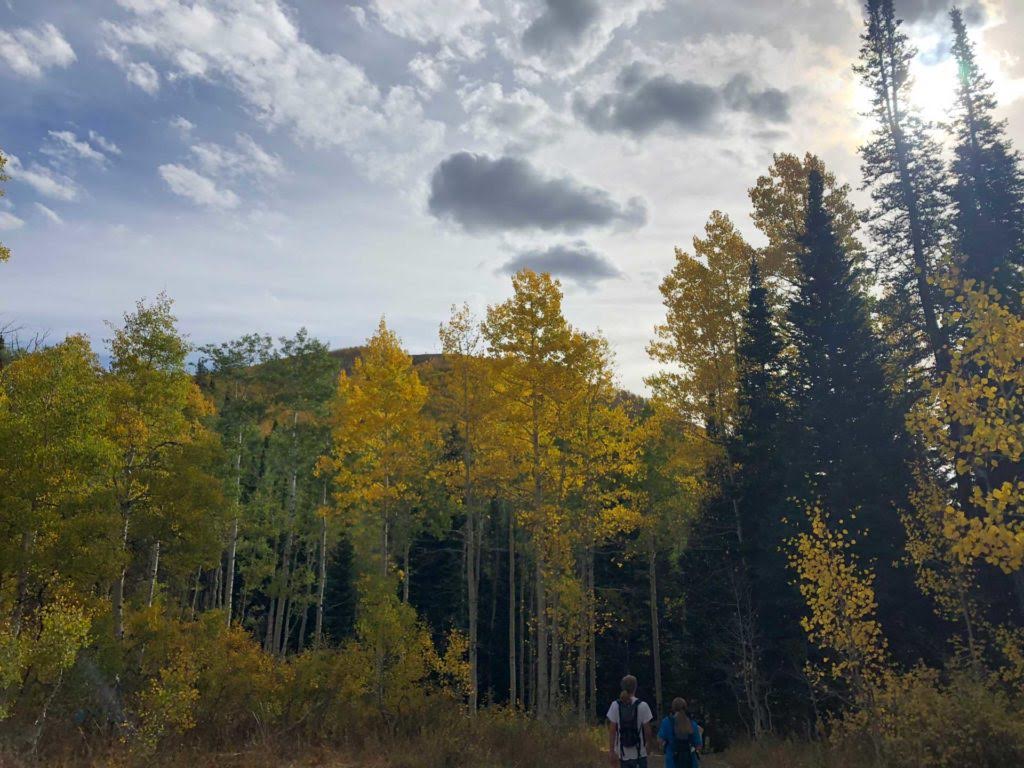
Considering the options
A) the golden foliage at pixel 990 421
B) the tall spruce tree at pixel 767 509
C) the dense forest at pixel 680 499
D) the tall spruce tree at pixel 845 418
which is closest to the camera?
the golden foliage at pixel 990 421

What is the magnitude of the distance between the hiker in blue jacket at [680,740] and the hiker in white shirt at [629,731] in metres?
0.72

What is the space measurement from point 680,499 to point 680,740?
17.4 m

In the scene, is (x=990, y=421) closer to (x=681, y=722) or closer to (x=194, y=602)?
(x=681, y=722)

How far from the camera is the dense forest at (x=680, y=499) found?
42.9 feet

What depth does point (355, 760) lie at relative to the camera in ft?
43.6

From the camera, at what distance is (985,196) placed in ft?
67.6

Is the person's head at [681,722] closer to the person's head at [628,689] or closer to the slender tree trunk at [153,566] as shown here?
the person's head at [628,689]

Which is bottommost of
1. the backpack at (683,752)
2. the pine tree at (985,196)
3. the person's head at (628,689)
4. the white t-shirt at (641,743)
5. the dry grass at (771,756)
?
the dry grass at (771,756)

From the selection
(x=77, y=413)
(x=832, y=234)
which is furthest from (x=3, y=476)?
(x=832, y=234)

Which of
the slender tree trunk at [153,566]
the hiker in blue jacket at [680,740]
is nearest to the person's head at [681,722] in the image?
the hiker in blue jacket at [680,740]

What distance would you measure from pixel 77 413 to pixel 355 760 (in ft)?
31.1

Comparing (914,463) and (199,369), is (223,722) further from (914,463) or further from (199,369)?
(199,369)

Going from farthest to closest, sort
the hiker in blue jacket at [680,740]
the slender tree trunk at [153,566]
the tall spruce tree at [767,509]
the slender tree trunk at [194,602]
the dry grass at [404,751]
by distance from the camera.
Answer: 1. the slender tree trunk at [194,602]
2. the slender tree trunk at [153,566]
3. the tall spruce tree at [767,509]
4. the dry grass at [404,751]
5. the hiker in blue jacket at [680,740]

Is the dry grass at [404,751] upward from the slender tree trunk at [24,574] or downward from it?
downward
